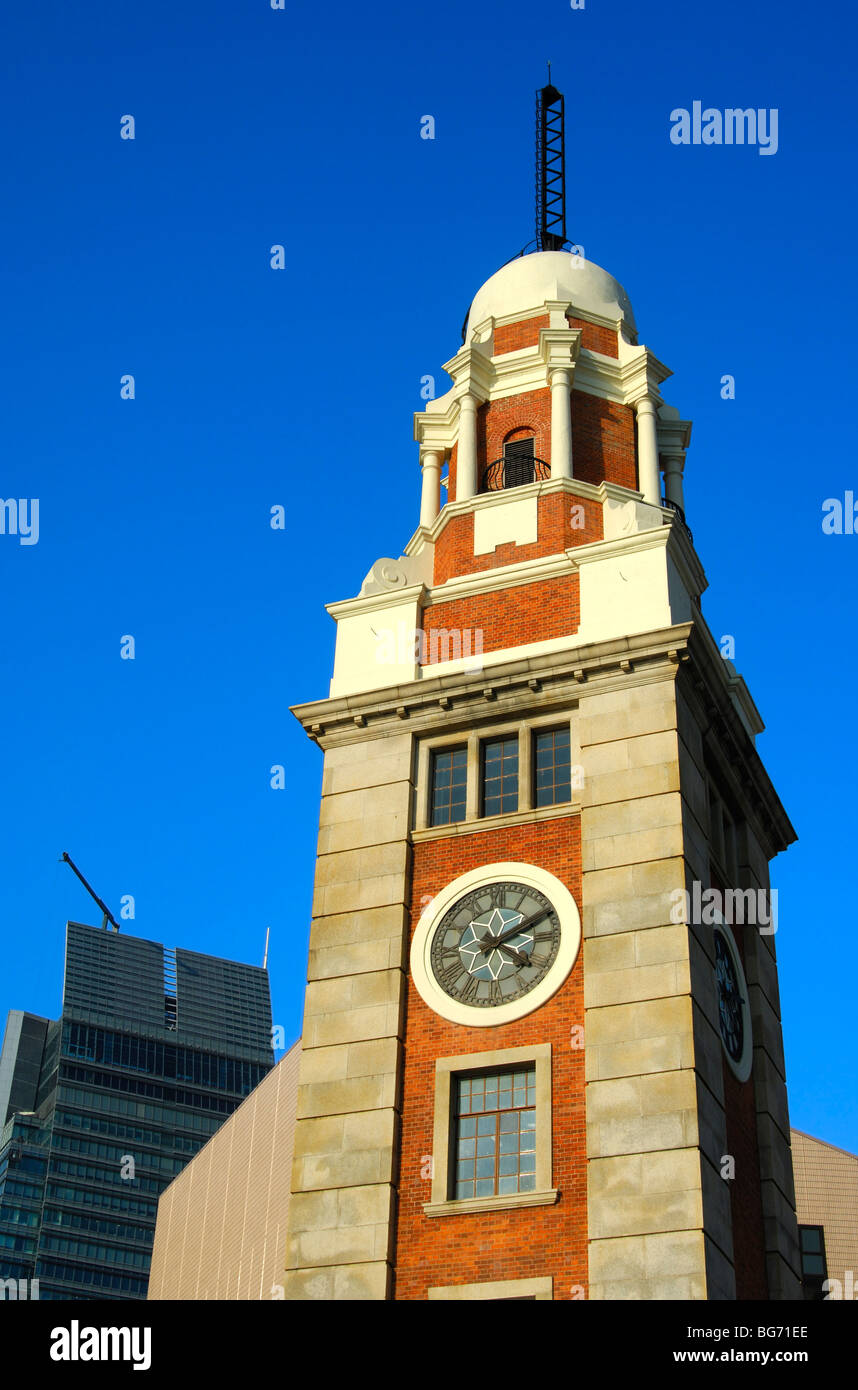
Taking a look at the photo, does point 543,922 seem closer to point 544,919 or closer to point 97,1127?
point 544,919

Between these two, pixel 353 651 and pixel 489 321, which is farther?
pixel 489 321

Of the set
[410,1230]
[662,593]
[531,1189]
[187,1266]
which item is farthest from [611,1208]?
[187,1266]

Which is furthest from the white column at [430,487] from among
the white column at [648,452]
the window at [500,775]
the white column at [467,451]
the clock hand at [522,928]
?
the clock hand at [522,928]

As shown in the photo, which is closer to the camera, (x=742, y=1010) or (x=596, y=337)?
(x=742, y=1010)

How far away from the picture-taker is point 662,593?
3550cm

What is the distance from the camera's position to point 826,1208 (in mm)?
55188

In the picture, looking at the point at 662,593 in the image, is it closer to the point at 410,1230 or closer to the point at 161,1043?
the point at 410,1230

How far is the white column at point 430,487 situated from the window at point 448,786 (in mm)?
7786

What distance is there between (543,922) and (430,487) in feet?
45.3

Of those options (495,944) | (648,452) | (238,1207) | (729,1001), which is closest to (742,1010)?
(729,1001)

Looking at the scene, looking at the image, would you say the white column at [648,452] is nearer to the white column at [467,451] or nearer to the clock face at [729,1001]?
the white column at [467,451]

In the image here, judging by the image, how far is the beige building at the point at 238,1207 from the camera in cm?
6216

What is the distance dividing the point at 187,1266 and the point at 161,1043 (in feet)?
390
